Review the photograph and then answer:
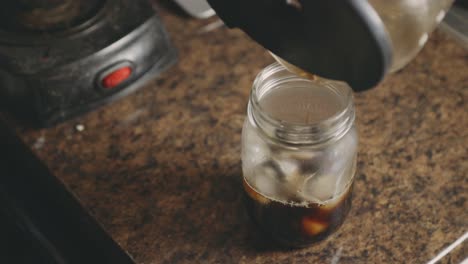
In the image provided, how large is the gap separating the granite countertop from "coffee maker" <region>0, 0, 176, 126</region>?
3cm

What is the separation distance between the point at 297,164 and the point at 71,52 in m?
0.37

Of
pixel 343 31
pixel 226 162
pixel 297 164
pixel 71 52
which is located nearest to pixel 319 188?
pixel 297 164

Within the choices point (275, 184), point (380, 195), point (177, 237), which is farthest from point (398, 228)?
point (177, 237)

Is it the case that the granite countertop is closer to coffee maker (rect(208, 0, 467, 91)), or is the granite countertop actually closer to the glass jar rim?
the glass jar rim

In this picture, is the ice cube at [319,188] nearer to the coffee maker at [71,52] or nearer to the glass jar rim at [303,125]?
the glass jar rim at [303,125]

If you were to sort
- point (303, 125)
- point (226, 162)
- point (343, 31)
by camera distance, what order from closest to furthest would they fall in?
point (343, 31), point (303, 125), point (226, 162)

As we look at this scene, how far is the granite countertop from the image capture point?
74cm

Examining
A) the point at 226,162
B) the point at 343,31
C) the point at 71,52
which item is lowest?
the point at 226,162

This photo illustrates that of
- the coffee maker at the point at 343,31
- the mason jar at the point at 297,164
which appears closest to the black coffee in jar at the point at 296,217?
the mason jar at the point at 297,164

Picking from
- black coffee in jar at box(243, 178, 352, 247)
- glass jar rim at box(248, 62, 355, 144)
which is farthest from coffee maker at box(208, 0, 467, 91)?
black coffee in jar at box(243, 178, 352, 247)

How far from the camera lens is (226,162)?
83cm

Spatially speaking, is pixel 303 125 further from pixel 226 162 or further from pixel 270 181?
pixel 226 162

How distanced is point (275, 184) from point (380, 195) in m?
0.17

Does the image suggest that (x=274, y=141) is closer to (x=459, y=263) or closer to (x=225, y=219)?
(x=225, y=219)
